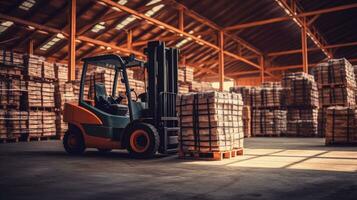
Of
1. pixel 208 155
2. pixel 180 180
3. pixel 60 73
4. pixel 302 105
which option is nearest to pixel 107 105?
pixel 208 155

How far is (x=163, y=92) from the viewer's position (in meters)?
7.66

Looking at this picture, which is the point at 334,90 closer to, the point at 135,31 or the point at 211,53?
the point at 135,31

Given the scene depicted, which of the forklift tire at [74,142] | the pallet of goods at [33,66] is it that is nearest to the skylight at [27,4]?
the pallet of goods at [33,66]

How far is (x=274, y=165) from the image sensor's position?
20.4 ft

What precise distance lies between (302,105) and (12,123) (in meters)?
12.9

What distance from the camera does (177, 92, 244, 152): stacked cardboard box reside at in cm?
725

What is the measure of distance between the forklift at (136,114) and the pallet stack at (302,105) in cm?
1064

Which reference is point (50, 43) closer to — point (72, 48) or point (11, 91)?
point (72, 48)

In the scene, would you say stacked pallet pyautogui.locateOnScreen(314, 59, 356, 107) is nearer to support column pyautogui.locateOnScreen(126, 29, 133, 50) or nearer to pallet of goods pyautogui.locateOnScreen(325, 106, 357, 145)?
pallet of goods pyautogui.locateOnScreen(325, 106, 357, 145)

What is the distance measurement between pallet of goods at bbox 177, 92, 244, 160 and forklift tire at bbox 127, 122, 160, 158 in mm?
694

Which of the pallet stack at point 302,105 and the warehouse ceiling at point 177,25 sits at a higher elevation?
the warehouse ceiling at point 177,25

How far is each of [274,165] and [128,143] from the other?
3.08 meters

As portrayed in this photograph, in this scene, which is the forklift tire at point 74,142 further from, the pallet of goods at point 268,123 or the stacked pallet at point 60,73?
the pallet of goods at point 268,123

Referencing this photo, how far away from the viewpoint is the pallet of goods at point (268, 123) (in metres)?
17.7
